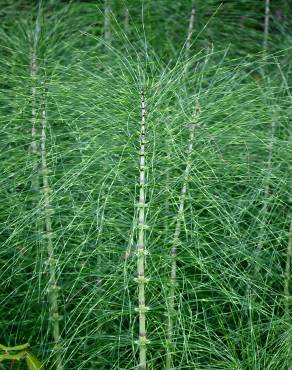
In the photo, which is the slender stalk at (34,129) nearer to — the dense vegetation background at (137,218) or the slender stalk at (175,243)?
the dense vegetation background at (137,218)

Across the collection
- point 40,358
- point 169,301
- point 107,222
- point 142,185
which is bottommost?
point 40,358

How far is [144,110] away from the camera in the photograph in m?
1.98

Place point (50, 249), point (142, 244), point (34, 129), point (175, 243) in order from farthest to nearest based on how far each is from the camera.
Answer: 1. point (34, 129)
2. point (50, 249)
3. point (175, 243)
4. point (142, 244)

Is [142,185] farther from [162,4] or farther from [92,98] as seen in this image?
[162,4]

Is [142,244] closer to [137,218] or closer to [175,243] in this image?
[137,218]

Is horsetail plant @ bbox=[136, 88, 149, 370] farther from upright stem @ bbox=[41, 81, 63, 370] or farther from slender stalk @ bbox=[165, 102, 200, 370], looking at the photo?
upright stem @ bbox=[41, 81, 63, 370]

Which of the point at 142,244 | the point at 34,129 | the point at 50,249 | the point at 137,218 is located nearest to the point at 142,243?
the point at 142,244

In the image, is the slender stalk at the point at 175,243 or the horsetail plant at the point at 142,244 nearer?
the horsetail plant at the point at 142,244

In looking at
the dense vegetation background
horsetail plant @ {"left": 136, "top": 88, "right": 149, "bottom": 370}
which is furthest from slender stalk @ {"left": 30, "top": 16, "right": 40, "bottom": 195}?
horsetail plant @ {"left": 136, "top": 88, "right": 149, "bottom": 370}

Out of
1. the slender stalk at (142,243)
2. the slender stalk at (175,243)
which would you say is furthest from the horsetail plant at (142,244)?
the slender stalk at (175,243)

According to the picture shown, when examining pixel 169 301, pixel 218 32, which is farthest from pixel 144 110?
pixel 218 32

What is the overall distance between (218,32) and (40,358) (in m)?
2.14

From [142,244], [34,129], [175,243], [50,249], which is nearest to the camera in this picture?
[142,244]

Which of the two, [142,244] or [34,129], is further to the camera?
[34,129]
